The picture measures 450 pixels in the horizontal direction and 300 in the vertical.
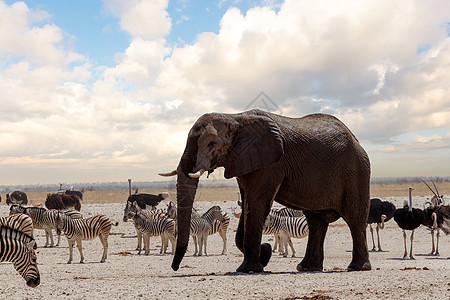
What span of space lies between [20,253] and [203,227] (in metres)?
9.93

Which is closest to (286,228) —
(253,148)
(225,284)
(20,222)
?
(253,148)

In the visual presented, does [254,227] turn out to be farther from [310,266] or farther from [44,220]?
[44,220]

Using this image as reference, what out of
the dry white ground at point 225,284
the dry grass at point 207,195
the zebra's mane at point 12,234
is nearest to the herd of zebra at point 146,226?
the dry white ground at point 225,284

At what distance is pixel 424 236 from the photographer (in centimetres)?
2305

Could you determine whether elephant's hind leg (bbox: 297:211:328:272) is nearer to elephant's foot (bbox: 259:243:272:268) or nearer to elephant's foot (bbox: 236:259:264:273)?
elephant's foot (bbox: 259:243:272:268)

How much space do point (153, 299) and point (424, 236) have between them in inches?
704

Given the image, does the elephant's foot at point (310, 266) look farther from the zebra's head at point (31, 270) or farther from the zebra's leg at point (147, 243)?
the zebra's leg at point (147, 243)

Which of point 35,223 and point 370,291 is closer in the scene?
point 370,291

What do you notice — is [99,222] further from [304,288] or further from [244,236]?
[304,288]

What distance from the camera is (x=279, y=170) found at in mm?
10602

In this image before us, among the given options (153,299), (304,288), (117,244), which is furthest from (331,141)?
(117,244)

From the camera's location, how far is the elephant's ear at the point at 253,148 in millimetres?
10344

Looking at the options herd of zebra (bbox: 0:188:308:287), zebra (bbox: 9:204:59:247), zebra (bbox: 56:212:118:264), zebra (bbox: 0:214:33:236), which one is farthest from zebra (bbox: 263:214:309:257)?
zebra (bbox: 9:204:59:247)

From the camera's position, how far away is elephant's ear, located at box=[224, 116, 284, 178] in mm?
10344
